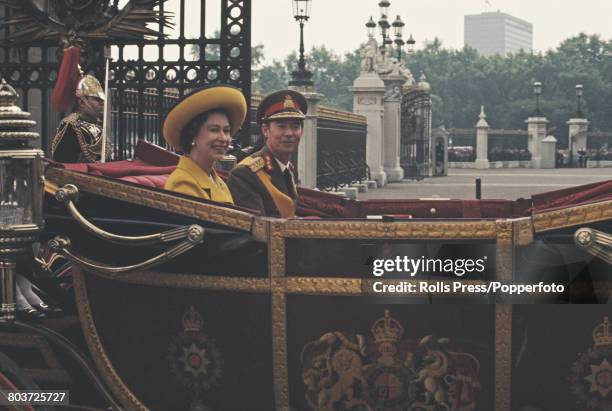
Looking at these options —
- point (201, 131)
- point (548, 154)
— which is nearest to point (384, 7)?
point (548, 154)

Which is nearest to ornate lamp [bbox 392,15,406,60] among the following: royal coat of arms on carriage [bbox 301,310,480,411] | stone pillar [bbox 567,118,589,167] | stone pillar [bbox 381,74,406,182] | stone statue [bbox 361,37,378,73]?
stone pillar [bbox 381,74,406,182]

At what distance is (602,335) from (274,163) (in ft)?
5.99

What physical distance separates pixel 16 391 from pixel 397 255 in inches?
66.4

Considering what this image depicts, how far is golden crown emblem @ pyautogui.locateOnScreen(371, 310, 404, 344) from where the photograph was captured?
154 inches

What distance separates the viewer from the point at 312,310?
4.00 metres

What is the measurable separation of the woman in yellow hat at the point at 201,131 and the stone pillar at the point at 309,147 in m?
14.9

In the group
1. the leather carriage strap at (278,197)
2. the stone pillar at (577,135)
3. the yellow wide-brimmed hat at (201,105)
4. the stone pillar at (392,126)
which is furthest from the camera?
the stone pillar at (577,135)

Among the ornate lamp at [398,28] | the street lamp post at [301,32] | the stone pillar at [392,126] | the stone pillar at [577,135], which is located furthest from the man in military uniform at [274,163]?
the stone pillar at [577,135]

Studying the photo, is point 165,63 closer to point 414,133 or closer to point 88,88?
point 88,88

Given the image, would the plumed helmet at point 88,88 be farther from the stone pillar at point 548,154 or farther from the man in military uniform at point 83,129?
the stone pillar at point 548,154

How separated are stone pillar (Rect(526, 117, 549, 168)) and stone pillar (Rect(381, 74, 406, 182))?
69.0ft

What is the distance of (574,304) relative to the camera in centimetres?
377

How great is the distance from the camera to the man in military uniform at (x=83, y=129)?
623 centimetres

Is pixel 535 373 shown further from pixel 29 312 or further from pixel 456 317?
pixel 29 312
